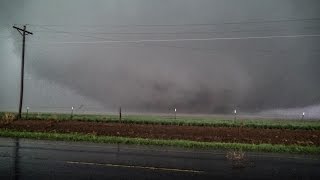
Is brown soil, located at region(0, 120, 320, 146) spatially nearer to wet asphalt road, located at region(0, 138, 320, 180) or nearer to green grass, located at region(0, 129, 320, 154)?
green grass, located at region(0, 129, 320, 154)

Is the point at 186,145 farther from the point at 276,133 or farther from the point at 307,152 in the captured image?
the point at 276,133

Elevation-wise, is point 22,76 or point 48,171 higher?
point 22,76

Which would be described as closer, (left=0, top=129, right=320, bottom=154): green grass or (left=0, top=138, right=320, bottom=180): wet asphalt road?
(left=0, top=138, right=320, bottom=180): wet asphalt road

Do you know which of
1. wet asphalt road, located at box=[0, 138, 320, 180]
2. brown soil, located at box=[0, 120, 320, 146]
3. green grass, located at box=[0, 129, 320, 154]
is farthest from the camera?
brown soil, located at box=[0, 120, 320, 146]

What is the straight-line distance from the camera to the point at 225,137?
2806cm

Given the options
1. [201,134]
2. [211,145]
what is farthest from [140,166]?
[201,134]

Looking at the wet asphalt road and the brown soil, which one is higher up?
the brown soil

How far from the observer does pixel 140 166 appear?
13.4 metres

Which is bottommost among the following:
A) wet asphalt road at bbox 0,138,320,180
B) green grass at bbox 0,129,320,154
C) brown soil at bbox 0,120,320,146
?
wet asphalt road at bbox 0,138,320,180

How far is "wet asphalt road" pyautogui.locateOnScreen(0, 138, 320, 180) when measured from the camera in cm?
1170

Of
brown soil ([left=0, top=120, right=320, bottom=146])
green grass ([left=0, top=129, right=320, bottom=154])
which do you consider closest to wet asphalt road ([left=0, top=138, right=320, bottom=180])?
green grass ([left=0, top=129, right=320, bottom=154])

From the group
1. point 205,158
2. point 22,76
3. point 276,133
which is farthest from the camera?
point 22,76

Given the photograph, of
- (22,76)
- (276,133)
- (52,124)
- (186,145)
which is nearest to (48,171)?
(186,145)

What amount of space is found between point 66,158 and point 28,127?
2151cm
